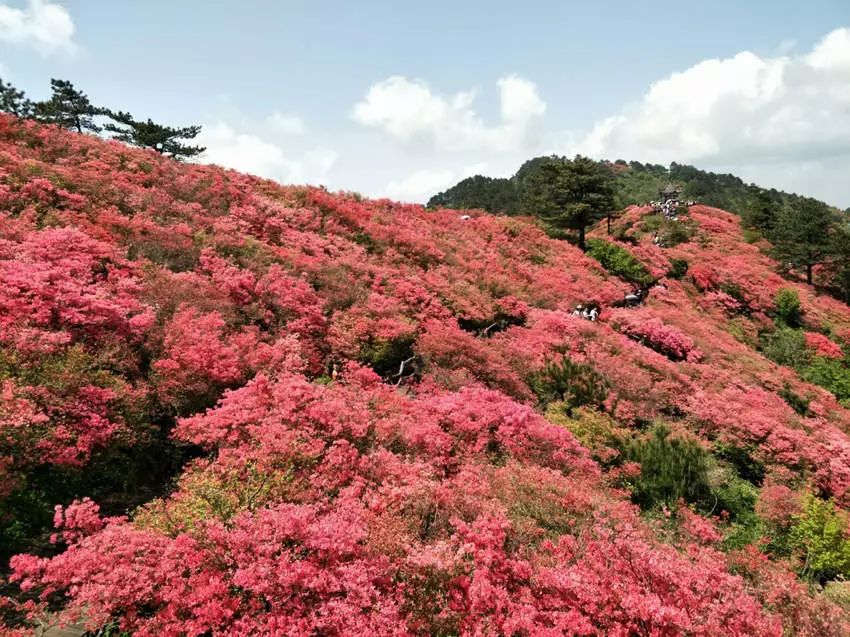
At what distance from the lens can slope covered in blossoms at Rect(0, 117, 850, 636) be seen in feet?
21.1

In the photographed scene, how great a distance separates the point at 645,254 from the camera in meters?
37.7

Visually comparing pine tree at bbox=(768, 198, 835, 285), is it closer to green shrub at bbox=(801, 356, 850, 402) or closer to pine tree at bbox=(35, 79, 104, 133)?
green shrub at bbox=(801, 356, 850, 402)

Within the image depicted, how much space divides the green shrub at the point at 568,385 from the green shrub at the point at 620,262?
734 inches

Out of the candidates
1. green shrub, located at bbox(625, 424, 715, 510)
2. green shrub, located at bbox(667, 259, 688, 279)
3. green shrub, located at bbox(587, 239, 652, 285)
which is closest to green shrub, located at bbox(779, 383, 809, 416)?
green shrub, located at bbox(625, 424, 715, 510)

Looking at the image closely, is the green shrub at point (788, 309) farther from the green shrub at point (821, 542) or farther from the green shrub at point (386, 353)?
the green shrub at point (386, 353)

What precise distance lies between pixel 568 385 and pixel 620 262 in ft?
68.5

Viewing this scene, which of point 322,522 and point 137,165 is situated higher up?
point 137,165

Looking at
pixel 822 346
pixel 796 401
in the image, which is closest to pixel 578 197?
pixel 822 346

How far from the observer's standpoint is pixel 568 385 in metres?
16.5

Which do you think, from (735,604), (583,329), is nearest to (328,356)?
(735,604)

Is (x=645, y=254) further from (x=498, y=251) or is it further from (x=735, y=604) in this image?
(x=735, y=604)

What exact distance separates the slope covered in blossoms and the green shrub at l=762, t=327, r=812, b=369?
5.55 metres

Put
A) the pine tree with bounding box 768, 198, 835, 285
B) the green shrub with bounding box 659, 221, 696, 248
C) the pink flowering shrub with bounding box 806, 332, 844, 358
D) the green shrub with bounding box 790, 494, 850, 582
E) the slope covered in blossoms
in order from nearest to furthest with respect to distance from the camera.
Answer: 1. the slope covered in blossoms
2. the green shrub with bounding box 790, 494, 850, 582
3. the pink flowering shrub with bounding box 806, 332, 844, 358
4. the pine tree with bounding box 768, 198, 835, 285
5. the green shrub with bounding box 659, 221, 696, 248

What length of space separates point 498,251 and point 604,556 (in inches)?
999
